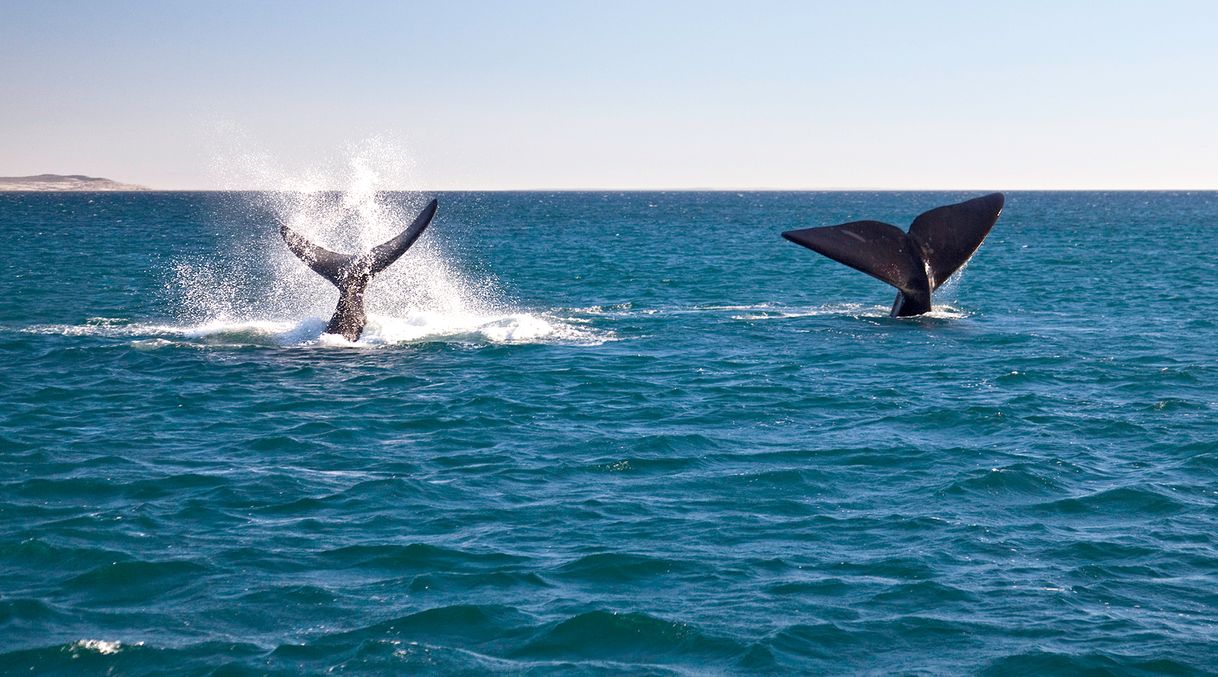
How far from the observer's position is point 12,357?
2328cm

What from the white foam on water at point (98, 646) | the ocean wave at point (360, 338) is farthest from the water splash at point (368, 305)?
the white foam on water at point (98, 646)

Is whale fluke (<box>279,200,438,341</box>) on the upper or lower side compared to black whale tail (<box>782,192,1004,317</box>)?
lower

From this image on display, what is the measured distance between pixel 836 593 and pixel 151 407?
12.0 metres

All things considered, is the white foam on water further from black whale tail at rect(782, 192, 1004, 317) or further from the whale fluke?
black whale tail at rect(782, 192, 1004, 317)

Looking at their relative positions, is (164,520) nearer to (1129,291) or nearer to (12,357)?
(12,357)

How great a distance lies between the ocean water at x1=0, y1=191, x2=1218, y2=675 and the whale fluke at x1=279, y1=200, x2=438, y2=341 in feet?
1.90

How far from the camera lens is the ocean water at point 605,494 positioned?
9695 millimetres

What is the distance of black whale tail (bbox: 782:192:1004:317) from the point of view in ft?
81.5

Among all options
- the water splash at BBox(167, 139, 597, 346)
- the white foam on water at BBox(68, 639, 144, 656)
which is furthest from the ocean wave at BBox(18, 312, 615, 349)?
the white foam on water at BBox(68, 639, 144, 656)

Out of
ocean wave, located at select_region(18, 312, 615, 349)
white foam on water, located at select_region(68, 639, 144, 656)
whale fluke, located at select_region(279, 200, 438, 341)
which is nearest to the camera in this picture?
white foam on water, located at select_region(68, 639, 144, 656)

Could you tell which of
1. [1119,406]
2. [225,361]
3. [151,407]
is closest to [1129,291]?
[1119,406]

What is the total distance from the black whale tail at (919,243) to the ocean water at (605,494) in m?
1.38

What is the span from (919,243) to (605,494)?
1429 centimetres

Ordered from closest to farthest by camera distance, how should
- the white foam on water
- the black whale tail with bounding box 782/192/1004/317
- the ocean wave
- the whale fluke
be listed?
the white foam on water < the whale fluke < the black whale tail with bounding box 782/192/1004/317 < the ocean wave
